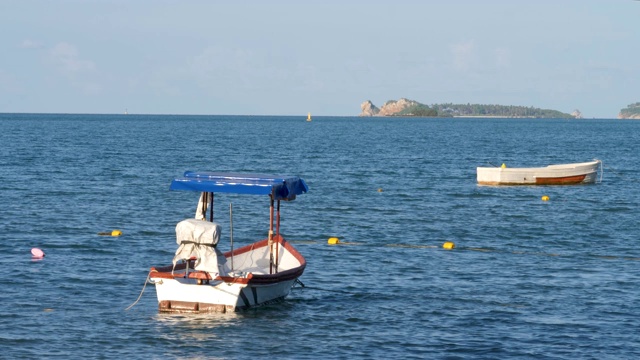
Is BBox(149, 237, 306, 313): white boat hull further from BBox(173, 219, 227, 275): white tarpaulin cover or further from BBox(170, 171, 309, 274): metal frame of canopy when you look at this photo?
BBox(170, 171, 309, 274): metal frame of canopy

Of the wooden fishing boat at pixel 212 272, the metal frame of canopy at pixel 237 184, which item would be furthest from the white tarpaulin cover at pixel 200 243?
the metal frame of canopy at pixel 237 184

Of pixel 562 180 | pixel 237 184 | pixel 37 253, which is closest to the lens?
pixel 237 184

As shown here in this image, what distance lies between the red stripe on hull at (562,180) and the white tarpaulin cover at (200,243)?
4435 centimetres

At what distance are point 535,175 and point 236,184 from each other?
42902 millimetres

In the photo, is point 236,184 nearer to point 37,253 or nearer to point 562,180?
point 37,253

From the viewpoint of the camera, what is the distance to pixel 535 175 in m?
65.8

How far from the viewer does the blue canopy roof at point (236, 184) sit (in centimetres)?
2636

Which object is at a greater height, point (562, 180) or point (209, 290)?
point (562, 180)

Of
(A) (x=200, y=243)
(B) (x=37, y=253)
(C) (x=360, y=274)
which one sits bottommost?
(C) (x=360, y=274)

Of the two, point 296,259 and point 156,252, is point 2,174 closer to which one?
point 156,252

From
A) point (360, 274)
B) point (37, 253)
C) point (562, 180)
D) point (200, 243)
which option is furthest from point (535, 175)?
point (200, 243)

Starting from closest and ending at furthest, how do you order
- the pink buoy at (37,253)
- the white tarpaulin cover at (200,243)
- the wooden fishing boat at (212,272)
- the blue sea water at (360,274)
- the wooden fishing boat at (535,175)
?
1. the blue sea water at (360,274)
2. the white tarpaulin cover at (200,243)
3. the wooden fishing boat at (212,272)
4. the pink buoy at (37,253)
5. the wooden fishing boat at (535,175)

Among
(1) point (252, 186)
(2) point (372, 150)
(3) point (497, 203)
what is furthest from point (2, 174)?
(2) point (372, 150)

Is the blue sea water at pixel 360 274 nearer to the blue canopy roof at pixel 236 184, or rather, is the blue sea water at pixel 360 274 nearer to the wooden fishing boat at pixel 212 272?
→ the wooden fishing boat at pixel 212 272
